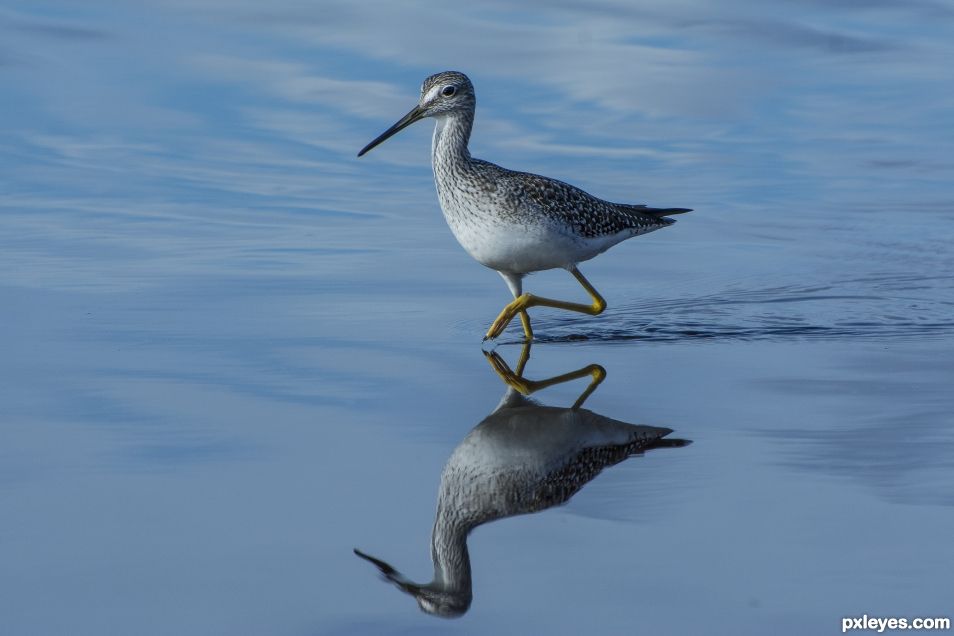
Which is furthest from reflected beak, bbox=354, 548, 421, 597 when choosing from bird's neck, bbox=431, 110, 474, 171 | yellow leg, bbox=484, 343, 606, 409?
bird's neck, bbox=431, 110, 474, 171

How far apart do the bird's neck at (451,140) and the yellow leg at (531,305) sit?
0.95m

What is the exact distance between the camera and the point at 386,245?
12.4 m

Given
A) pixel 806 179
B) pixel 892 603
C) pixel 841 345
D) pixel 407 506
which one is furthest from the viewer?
pixel 806 179

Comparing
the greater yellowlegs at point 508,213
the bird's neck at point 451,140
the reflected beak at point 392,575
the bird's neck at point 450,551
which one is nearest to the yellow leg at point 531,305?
the greater yellowlegs at point 508,213

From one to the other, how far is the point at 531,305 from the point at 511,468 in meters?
3.02

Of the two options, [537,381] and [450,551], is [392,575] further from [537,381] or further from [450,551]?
[537,381]

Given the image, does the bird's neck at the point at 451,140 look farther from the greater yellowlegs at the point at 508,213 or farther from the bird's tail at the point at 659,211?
the bird's tail at the point at 659,211

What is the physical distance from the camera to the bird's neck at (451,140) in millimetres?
9938

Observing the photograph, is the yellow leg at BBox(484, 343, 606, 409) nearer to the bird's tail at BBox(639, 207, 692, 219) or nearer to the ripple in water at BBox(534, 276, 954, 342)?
the ripple in water at BBox(534, 276, 954, 342)

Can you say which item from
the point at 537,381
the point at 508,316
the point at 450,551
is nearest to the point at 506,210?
the point at 508,316

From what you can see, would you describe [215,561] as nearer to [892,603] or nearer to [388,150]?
[892,603]

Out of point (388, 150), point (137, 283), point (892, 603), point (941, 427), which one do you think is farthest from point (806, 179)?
point (892, 603)

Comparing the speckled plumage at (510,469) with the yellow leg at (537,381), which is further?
the yellow leg at (537,381)

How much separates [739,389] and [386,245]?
15.2 feet
